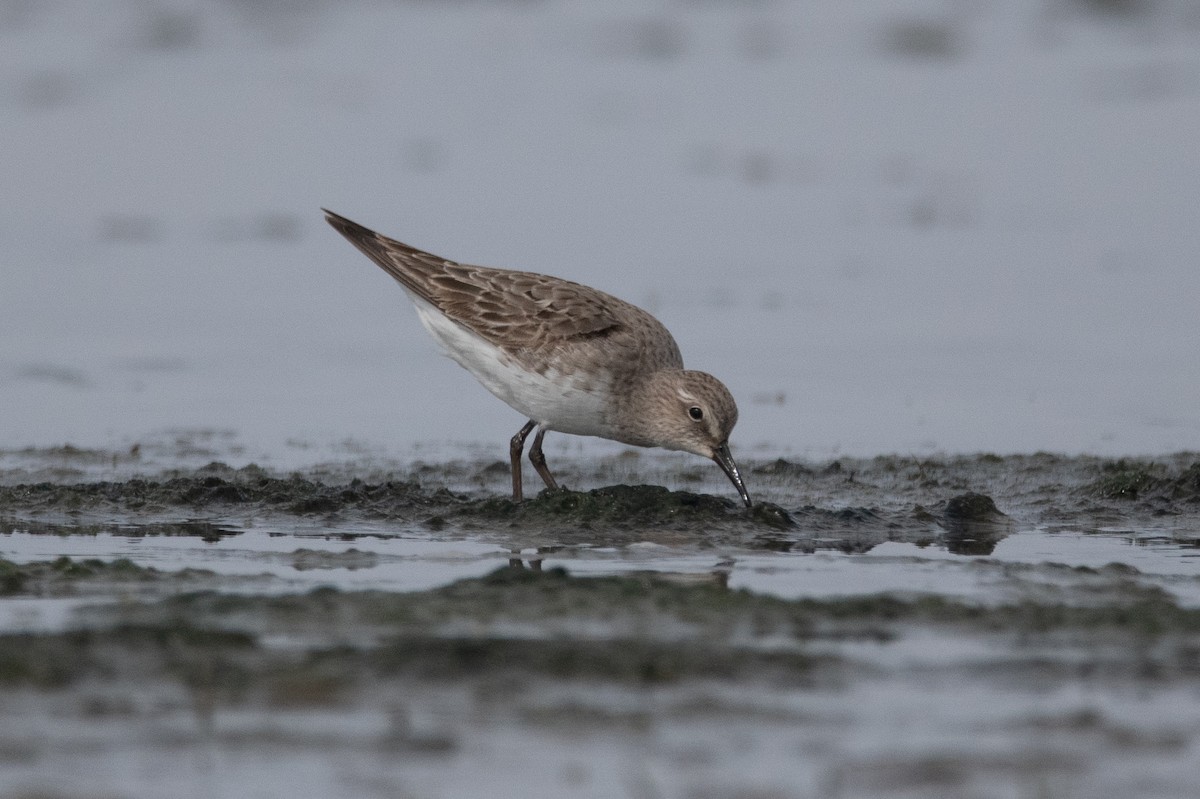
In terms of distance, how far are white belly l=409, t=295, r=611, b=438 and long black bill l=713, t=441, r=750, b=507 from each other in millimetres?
645

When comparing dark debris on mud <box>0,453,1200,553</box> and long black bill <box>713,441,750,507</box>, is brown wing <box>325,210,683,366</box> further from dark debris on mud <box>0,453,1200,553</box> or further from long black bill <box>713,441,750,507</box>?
dark debris on mud <box>0,453,1200,553</box>

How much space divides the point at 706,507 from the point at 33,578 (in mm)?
3254

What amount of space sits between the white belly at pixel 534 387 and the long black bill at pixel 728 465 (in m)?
0.65

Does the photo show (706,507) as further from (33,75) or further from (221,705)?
(33,75)

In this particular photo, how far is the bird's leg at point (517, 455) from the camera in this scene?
10062mm

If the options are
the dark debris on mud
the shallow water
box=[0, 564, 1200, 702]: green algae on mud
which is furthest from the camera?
the dark debris on mud

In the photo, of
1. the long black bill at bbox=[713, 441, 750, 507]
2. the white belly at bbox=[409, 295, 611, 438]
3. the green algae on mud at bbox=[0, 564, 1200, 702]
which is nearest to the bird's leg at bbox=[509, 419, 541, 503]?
the white belly at bbox=[409, 295, 611, 438]

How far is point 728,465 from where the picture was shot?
399 inches

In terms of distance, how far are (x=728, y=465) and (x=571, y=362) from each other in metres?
0.98

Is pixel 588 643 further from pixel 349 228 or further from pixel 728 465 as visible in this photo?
pixel 349 228

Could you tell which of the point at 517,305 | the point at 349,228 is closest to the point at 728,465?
the point at 517,305

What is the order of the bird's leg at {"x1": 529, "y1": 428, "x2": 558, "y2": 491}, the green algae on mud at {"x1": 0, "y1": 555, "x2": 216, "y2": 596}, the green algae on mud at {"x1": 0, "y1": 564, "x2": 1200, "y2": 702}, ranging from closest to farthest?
the green algae on mud at {"x1": 0, "y1": 564, "x2": 1200, "y2": 702} → the green algae on mud at {"x1": 0, "y1": 555, "x2": 216, "y2": 596} → the bird's leg at {"x1": 529, "y1": 428, "x2": 558, "y2": 491}

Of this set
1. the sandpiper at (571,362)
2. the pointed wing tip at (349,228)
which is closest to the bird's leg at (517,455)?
the sandpiper at (571,362)

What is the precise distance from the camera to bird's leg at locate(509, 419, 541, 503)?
1006 cm
